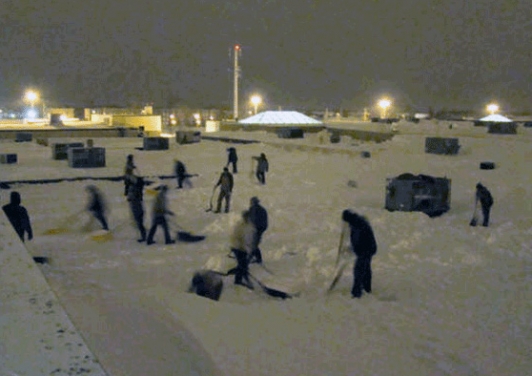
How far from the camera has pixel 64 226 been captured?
46.1ft

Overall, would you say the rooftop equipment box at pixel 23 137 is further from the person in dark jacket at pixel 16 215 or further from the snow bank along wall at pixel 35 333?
the snow bank along wall at pixel 35 333

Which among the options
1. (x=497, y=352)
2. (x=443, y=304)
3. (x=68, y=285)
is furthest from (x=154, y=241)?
(x=497, y=352)

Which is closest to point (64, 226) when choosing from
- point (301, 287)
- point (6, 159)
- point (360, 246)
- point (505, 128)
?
point (301, 287)

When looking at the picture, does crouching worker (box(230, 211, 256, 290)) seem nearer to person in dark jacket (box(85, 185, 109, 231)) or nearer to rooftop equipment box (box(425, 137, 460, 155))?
person in dark jacket (box(85, 185, 109, 231))

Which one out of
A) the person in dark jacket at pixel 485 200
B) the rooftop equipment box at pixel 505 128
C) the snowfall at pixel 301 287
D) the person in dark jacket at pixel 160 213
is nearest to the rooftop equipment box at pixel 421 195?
the snowfall at pixel 301 287

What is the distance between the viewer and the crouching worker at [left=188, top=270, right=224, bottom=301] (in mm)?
8789

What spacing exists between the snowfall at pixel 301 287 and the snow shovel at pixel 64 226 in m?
0.07

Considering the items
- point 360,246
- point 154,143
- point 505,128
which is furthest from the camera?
point 505,128

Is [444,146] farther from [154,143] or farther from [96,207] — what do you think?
[96,207]

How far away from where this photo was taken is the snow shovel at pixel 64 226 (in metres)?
13.4

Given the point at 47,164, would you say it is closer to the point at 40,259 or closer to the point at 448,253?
the point at 40,259

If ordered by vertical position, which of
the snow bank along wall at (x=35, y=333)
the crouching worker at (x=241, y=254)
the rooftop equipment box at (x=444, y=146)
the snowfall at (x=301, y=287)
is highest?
the rooftop equipment box at (x=444, y=146)

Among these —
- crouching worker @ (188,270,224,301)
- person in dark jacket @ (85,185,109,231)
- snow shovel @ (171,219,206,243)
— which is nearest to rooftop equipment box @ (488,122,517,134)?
snow shovel @ (171,219,206,243)

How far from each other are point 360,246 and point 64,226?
7994 millimetres
